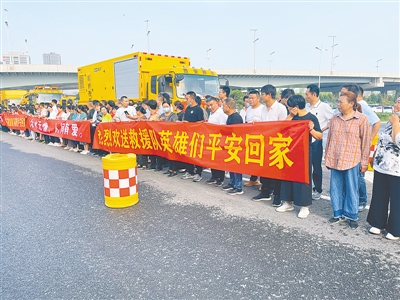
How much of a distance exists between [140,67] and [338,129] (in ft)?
31.4

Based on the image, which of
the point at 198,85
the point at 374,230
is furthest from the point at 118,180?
the point at 198,85

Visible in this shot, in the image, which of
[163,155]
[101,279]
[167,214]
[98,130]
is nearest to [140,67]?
[98,130]

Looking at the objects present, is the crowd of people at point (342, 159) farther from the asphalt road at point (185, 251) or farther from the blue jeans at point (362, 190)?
the asphalt road at point (185, 251)

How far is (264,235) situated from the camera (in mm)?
3902

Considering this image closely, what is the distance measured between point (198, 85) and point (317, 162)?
756 cm

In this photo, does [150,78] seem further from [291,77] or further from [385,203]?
[291,77]

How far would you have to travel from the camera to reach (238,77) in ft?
155

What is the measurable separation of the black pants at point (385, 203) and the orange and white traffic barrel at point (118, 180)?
3.67 meters

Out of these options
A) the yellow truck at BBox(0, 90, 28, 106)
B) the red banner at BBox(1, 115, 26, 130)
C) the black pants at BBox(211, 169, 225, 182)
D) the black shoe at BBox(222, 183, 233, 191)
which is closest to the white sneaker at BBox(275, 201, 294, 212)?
the black shoe at BBox(222, 183, 233, 191)

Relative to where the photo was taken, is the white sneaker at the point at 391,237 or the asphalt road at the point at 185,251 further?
the white sneaker at the point at 391,237

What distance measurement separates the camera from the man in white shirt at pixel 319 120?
5.10m

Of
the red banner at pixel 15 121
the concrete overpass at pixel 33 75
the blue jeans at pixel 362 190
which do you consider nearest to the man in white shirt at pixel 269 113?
the blue jeans at pixel 362 190

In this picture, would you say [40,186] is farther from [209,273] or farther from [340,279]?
[340,279]

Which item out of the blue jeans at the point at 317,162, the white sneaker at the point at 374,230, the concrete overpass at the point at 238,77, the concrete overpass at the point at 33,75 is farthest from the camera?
the concrete overpass at the point at 238,77
